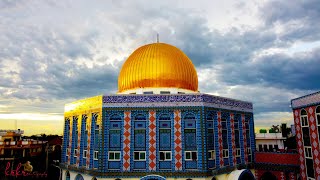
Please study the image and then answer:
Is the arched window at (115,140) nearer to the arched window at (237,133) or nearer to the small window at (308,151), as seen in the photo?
the arched window at (237,133)

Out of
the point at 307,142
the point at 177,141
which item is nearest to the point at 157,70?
the point at 177,141

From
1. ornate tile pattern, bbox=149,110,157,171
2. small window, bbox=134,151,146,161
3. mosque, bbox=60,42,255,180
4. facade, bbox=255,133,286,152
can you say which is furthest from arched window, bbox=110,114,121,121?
facade, bbox=255,133,286,152

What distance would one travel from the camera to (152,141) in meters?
17.9

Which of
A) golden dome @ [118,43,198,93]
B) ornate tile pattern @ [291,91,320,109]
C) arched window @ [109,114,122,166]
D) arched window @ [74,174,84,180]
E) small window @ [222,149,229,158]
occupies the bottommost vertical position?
arched window @ [74,174,84,180]

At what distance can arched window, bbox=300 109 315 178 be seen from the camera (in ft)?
57.9

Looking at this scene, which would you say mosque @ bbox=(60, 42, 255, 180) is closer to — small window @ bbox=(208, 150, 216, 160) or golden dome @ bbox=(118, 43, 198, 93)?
small window @ bbox=(208, 150, 216, 160)

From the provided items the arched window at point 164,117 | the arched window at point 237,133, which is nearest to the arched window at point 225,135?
the arched window at point 237,133

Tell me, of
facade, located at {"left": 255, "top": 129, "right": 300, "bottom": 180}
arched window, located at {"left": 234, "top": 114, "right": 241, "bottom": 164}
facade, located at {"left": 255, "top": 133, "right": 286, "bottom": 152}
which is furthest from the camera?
facade, located at {"left": 255, "top": 133, "right": 286, "bottom": 152}

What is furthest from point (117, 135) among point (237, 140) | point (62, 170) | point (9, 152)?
point (9, 152)

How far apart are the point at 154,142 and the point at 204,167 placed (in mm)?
3757

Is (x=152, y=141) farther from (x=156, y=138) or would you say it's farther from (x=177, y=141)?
(x=177, y=141)

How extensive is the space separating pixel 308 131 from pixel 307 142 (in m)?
0.81

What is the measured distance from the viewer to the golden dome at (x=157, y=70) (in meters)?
21.2

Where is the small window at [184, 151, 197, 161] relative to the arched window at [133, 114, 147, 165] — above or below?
below
